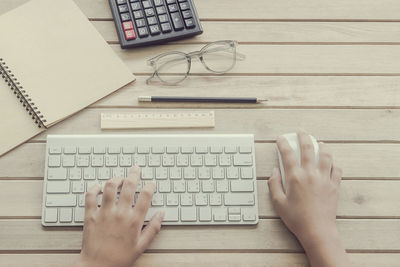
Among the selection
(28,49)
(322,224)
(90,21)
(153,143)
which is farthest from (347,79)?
(28,49)

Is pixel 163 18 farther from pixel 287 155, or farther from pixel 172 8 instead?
pixel 287 155

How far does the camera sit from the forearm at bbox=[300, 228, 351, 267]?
76 cm

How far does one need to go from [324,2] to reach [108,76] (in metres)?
0.50

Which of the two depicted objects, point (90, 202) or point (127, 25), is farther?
point (127, 25)

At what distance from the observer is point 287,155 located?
813 mm

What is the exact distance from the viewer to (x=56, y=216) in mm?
783

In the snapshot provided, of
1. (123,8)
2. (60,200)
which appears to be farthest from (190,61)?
(60,200)

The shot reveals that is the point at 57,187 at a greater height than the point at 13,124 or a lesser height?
lesser

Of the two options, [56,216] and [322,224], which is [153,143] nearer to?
[56,216]

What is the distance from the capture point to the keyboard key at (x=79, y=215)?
79 cm

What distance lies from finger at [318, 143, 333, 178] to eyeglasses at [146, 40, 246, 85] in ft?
0.86

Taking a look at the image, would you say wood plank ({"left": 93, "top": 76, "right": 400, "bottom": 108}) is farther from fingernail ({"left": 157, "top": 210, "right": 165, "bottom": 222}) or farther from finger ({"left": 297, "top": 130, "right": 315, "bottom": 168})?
fingernail ({"left": 157, "top": 210, "right": 165, "bottom": 222})

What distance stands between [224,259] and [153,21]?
1.67ft

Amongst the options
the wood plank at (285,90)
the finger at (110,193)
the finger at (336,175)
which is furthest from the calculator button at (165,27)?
the finger at (336,175)
